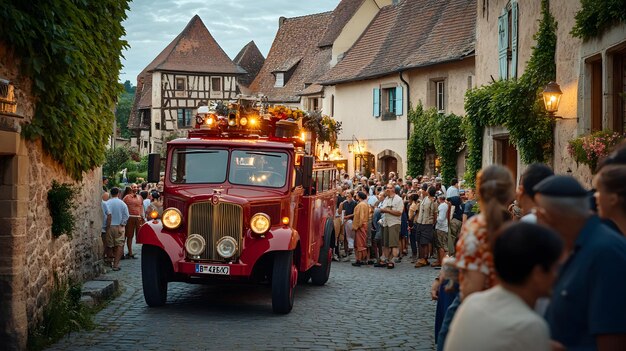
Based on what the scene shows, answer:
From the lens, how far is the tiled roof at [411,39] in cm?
3381

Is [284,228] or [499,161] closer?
[284,228]

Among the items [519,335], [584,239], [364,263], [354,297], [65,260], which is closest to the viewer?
[519,335]

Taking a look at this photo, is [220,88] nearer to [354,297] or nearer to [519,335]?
[354,297]

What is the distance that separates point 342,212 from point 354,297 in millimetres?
7973

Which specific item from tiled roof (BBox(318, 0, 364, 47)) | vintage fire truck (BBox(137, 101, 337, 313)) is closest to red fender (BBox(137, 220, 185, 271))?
vintage fire truck (BBox(137, 101, 337, 313))

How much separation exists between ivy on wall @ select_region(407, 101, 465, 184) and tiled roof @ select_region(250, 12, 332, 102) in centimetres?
2057

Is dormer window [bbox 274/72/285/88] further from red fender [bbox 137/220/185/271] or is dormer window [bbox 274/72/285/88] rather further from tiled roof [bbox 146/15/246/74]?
red fender [bbox 137/220/185/271]

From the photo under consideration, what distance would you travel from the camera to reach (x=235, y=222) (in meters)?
13.3

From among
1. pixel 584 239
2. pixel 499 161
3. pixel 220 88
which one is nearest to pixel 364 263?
pixel 499 161

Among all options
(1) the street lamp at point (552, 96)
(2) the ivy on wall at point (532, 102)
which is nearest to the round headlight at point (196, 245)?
(1) the street lamp at point (552, 96)

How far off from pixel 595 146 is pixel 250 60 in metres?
62.8

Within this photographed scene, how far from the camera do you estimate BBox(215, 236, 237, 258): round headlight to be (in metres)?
13.2

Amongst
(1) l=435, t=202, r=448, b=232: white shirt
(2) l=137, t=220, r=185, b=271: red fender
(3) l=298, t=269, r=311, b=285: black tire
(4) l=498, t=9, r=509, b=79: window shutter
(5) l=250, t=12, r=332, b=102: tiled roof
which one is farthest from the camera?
(5) l=250, t=12, r=332, b=102: tiled roof

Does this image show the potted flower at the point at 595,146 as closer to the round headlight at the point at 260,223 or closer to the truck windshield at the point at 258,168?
the truck windshield at the point at 258,168
